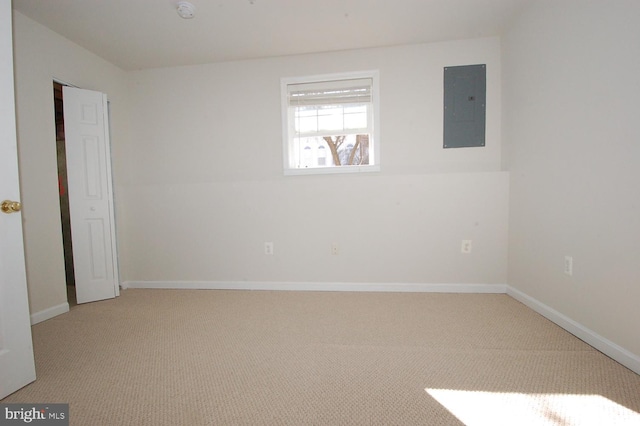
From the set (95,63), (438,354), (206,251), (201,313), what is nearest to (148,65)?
(95,63)

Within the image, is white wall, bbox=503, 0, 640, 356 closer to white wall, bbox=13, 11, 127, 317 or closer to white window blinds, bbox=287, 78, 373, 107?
white window blinds, bbox=287, 78, 373, 107

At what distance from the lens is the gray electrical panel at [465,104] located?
9.36 feet

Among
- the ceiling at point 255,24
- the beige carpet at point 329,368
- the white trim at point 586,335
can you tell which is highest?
the ceiling at point 255,24

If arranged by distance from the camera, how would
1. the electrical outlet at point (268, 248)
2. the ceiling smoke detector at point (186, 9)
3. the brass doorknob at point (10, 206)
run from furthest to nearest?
1. the electrical outlet at point (268, 248)
2. the ceiling smoke detector at point (186, 9)
3. the brass doorknob at point (10, 206)

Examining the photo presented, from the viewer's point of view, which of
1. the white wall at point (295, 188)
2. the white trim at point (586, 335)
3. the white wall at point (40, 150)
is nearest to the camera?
the white trim at point (586, 335)

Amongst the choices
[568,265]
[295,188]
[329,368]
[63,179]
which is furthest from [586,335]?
[63,179]

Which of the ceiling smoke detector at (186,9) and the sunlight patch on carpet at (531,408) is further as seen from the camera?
the ceiling smoke detector at (186,9)

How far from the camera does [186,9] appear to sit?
226cm

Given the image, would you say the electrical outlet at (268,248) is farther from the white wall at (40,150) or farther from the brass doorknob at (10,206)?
the brass doorknob at (10,206)

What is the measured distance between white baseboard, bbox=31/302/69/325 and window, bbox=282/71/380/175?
2434mm

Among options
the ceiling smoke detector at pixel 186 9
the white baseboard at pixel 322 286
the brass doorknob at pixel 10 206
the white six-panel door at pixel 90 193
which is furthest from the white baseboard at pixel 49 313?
the ceiling smoke detector at pixel 186 9

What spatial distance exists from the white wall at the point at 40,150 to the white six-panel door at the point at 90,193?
167 mm

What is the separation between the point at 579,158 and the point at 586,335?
1161 mm

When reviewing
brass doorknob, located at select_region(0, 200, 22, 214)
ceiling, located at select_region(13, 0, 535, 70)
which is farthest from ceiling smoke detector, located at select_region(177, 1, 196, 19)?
brass doorknob, located at select_region(0, 200, 22, 214)
